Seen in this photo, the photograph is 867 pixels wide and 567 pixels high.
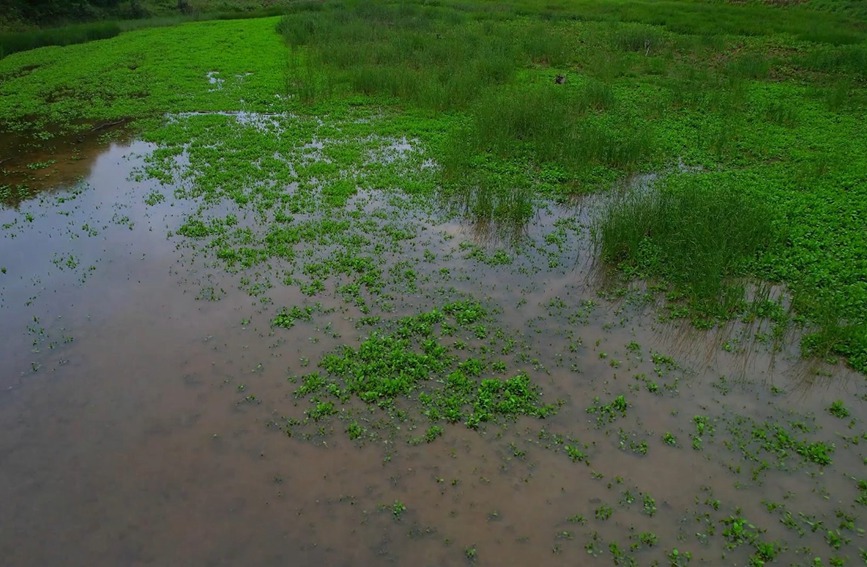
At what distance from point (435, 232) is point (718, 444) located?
6229 mm

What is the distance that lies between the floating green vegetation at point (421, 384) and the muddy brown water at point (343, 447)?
0.24m

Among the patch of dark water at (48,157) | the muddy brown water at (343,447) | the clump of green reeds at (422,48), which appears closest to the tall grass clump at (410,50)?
the clump of green reeds at (422,48)

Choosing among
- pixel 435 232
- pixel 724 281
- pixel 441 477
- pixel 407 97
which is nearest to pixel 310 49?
pixel 407 97

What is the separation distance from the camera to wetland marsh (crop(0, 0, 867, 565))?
19.6ft

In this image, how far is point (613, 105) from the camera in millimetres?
17625

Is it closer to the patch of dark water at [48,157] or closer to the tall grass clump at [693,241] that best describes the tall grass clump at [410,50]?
the patch of dark water at [48,157]

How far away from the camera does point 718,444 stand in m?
6.82

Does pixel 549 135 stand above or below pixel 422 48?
below

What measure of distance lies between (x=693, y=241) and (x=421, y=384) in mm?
5578

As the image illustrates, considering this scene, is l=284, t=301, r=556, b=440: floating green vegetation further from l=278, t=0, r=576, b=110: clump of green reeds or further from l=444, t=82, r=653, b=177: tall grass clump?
l=278, t=0, r=576, b=110: clump of green reeds

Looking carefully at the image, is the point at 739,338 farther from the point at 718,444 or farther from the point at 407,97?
the point at 407,97

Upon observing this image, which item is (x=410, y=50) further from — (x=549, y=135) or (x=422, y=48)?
(x=549, y=135)

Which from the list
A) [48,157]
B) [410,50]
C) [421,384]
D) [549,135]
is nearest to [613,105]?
[549,135]

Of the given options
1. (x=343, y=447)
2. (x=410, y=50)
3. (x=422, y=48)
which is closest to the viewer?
(x=343, y=447)
